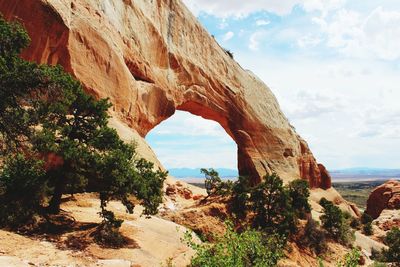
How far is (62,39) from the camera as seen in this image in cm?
2883

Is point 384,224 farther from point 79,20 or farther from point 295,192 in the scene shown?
point 79,20

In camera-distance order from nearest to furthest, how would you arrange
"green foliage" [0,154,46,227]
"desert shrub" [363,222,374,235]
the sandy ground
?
the sandy ground
"green foliage" [0,154,46,227]
"desert shrub" [363,222,374,235]

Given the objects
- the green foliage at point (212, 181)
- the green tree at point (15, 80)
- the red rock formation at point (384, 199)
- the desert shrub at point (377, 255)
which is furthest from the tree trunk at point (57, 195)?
the red rock formation at point (384, 199)

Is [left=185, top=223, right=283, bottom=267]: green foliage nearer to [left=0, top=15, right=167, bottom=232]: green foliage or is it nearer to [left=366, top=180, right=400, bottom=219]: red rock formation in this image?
[left=0, top=15, right=167, bottom=232]: green foliage

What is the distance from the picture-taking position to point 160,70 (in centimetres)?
4338

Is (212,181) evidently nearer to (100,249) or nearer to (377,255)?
(377,255)

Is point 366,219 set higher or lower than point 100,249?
lower

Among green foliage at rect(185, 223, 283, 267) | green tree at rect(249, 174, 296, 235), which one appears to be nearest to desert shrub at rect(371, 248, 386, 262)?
green tree at rect(249, 174, 296, 235)

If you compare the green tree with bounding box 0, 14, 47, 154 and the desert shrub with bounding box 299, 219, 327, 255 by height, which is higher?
the green tree with bounding box 0, 14, 47, 154

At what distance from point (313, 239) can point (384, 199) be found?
3402cm

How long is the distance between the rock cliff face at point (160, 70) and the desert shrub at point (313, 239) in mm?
16279

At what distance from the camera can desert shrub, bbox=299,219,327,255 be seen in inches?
1314

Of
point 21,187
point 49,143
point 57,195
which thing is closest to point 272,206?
point 57,195

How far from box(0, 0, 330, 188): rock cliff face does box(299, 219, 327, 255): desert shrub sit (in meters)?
16.3
